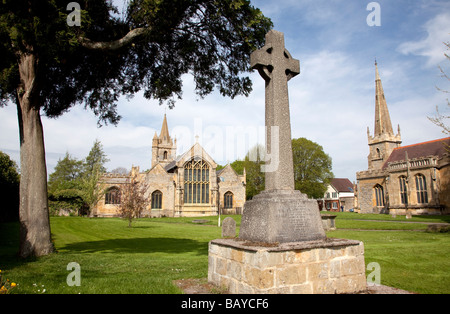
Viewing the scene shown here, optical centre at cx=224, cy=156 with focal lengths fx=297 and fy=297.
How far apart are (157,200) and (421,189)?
111ft

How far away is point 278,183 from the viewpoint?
5207mm

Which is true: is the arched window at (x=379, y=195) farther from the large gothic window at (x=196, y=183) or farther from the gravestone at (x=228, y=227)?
the gravestone at (x=228, y=227)

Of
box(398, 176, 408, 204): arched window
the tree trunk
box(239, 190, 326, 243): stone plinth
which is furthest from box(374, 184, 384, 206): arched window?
the tree trunk

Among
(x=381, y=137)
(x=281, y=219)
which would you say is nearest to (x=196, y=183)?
(x=381, y=137)

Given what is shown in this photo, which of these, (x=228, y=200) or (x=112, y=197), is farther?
(x=228, y=200)

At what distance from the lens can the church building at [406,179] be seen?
33156 millimetres

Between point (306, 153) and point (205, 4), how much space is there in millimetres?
40621

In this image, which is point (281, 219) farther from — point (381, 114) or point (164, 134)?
point (164, 134)

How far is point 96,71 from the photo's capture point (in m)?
10.8

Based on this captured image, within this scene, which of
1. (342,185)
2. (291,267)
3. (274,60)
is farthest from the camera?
(342,185)

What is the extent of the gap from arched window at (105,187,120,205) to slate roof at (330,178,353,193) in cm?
5007

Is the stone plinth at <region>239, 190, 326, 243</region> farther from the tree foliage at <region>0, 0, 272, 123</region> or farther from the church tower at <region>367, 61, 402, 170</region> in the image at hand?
the church tower at <region>367, 61, 402, 170</region>

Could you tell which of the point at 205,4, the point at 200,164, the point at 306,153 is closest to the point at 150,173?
the point at 200,164

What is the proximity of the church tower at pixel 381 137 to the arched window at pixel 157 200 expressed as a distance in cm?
3642
